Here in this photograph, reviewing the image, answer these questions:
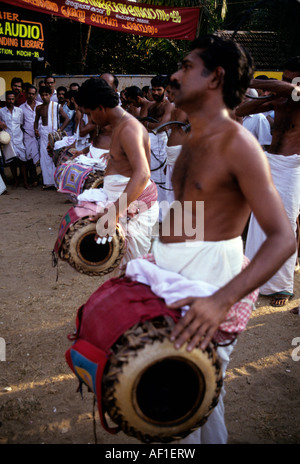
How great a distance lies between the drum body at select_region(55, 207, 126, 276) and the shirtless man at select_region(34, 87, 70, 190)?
6915mm

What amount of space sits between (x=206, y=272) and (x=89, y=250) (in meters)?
1.36

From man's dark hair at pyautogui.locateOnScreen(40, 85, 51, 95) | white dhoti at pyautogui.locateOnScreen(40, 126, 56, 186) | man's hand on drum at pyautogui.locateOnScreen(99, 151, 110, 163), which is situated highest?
man's dark hair at pyautogui.locateOnScreen(40, 85, 51, 95)

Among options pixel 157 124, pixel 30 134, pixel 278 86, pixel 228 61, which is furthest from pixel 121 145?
pixel 30 134

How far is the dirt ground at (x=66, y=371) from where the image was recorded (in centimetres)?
266

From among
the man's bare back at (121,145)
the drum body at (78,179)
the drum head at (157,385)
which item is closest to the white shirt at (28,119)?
the drum body at (78,179)

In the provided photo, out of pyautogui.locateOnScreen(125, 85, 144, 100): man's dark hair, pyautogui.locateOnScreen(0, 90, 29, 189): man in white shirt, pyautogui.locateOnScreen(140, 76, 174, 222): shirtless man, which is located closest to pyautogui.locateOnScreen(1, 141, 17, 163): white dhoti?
pyautogui.locateOnScreen(0, 90, 29, 189): man in white shirt

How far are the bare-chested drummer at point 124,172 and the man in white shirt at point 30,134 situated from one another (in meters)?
7.00

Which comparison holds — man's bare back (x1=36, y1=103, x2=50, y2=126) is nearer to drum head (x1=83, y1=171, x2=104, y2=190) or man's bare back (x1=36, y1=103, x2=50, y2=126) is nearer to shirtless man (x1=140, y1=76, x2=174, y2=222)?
shirtless man (x1=140, y1=76, x2=174, y2=222)

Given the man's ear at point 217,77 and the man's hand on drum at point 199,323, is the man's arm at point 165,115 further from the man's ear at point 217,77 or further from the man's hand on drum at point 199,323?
the man's hand on drum at point 199,323

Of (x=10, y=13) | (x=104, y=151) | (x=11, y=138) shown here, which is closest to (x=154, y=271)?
(x=104, y=151)

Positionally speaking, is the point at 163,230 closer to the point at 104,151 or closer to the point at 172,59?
the point at 104,151

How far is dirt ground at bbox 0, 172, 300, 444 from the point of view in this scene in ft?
8.74

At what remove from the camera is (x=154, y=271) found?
1.82 meters

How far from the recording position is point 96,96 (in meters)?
3.23
